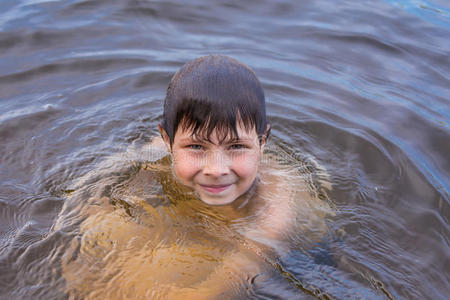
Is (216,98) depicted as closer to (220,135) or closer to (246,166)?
(220,135)

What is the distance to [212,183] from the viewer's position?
3.43m

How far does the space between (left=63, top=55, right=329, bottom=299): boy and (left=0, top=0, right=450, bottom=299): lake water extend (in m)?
0.16

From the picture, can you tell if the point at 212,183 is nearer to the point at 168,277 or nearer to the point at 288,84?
the point at 168,277

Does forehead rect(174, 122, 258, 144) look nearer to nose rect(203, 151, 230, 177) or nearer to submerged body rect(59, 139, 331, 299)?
nose rect(203, 151, 230, 177)

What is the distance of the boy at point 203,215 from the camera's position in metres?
3.01

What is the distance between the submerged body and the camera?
2.98 meters

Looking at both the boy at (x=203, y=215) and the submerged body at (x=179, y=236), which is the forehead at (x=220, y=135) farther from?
the submerged body at (x=179, y=236)

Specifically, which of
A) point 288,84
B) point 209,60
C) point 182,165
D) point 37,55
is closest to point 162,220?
point 182,165

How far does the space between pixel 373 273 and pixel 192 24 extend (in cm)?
474

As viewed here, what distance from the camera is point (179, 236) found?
332cm

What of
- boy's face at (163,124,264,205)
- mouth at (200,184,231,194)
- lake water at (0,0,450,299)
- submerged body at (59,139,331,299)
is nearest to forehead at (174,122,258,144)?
boy's face at (163,124,264,205)

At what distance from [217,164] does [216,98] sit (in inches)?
16.9

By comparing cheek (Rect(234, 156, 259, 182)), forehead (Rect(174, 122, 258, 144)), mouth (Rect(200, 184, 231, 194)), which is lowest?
mouth (Rect(200, 184, 231, 194))

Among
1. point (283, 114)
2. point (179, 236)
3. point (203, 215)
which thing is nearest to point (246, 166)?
point (203, 215)
